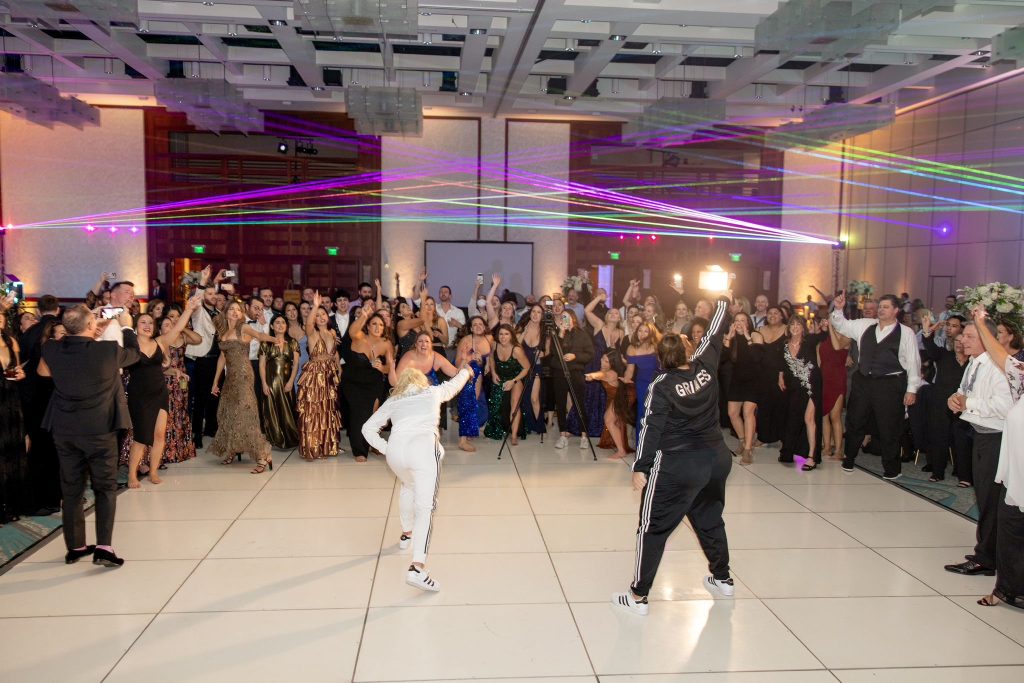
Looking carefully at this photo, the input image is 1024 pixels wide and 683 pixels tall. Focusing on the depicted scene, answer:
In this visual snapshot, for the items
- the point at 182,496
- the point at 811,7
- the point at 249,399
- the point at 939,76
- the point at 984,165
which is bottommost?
the point at 182,496

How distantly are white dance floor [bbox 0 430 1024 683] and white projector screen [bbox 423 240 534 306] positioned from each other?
8.72 meters

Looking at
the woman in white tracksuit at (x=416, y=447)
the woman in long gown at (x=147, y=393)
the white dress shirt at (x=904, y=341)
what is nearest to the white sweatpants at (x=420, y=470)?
the woman in white tracksuit at (x=416, y=447)

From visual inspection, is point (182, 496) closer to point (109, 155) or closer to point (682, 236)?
point (109, 155)

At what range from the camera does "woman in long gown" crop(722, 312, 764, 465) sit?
6621 mm

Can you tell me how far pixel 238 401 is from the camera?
6.26 metres

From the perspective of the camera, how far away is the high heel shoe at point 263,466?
20.1 ft

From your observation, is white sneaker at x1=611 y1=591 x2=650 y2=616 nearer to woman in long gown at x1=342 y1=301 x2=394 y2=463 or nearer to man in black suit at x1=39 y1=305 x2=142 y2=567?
man in black suit at x1=39 y1=305 x2=142 y2=567

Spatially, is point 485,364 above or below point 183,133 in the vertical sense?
below

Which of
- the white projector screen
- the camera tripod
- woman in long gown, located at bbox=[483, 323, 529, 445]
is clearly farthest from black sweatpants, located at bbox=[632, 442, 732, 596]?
the white projector screen

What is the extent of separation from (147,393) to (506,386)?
3.07m

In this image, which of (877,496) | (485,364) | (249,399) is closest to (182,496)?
(249,399)

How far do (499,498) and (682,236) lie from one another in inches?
407

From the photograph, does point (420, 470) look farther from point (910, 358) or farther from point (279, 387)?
point (910, 358)

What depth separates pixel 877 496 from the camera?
566 centimetres
